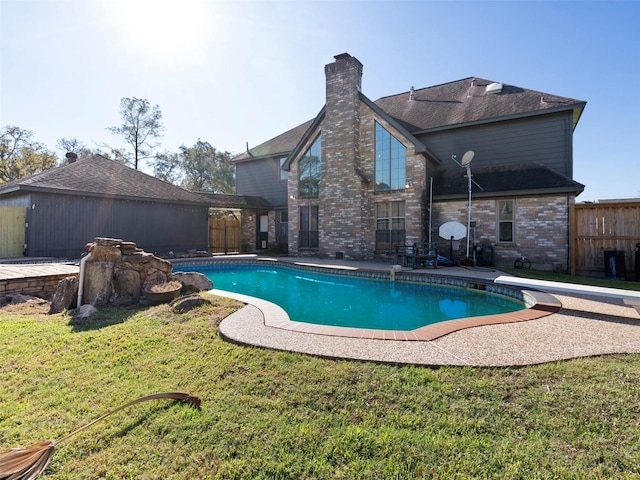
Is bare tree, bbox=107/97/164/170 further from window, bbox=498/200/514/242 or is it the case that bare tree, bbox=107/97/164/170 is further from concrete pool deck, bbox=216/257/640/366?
concrete pool deck, bbox=216/257/640/366

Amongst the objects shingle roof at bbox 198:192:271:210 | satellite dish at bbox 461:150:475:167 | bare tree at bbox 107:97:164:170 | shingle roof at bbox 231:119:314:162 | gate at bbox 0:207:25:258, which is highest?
bare tree at bbox 107:97:164:170

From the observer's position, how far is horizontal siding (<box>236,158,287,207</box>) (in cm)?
1880

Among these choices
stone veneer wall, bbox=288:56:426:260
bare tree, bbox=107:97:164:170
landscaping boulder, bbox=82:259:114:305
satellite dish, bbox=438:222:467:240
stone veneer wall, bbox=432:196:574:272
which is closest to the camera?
landscaping boulder, bbox=82:259:114:305

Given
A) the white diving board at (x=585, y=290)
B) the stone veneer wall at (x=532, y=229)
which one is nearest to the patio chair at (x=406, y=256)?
the stone veneer wall at (x=532, y=229)

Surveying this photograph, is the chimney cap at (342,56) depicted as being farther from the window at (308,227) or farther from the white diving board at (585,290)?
the white diving board at (585,290)

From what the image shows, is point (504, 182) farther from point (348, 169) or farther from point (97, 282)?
point (97, 282)

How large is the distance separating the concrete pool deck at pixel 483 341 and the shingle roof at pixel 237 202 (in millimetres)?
12735

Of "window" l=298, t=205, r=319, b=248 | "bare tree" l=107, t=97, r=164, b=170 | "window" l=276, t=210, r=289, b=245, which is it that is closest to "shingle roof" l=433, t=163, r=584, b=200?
"window" l=298, t=205, r=319, b=248

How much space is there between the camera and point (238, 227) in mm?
19109

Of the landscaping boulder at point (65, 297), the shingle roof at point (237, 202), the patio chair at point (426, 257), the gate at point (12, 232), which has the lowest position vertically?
the landscaping boulder at point (65, 297)

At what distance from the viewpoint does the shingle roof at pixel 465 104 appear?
1245 centimetres

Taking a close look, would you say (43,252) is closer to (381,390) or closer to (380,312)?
(380,312)

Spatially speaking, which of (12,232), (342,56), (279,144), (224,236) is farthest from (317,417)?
(279,144)

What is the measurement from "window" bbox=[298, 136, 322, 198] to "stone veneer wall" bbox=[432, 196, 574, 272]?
6290 mm
